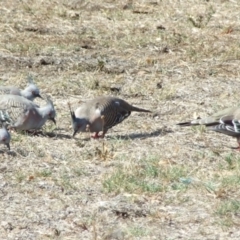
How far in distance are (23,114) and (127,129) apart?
45.4 inches

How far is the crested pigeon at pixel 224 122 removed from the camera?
362 inches

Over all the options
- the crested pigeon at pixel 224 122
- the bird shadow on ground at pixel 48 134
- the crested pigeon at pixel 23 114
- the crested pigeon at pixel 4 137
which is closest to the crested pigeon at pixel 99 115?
the bird shadow on ground at pixel 48 134

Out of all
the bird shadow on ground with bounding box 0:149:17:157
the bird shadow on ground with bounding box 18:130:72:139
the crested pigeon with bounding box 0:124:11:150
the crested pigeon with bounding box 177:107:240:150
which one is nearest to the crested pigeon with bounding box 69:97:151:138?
the bird shadow on ground with bounding box 18:130:72:139

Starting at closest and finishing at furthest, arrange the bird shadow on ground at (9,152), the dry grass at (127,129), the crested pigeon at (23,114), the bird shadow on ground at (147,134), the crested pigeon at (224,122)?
the dry grass at (127,129) < the bird shadow on ground at (9,152) < the crested pigeon at (23,114) < the crested pigeon at (224,122) < the bird shadow on ground at (147,134)

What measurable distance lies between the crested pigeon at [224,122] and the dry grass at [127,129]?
0.35 feet

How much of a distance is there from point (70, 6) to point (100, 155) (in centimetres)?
638

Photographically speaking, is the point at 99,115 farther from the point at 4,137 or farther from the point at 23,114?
the point at 4,137

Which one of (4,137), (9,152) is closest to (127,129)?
(9,152)

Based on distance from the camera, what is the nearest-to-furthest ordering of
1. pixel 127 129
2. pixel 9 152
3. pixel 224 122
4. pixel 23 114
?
pixel 9 152 < pixel 23 114 < pixel 224 122 < pixel 127 129

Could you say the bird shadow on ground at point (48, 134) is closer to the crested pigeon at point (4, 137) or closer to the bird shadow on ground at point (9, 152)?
the bird shadow on ground at point (9, 152)

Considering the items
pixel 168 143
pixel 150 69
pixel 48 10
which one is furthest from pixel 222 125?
pixel 48 10

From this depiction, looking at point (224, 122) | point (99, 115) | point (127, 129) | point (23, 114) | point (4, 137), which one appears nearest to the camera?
point (4, 137)

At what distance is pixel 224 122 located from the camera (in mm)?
9258

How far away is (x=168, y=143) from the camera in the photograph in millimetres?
9117
